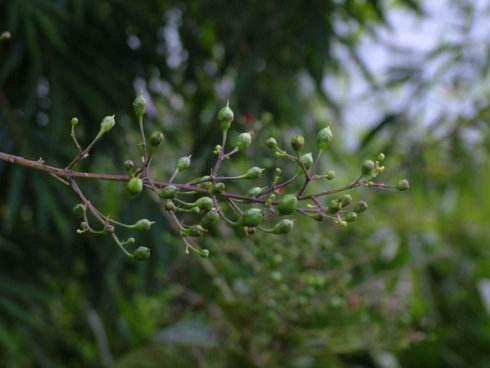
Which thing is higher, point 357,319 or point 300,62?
point 300,62

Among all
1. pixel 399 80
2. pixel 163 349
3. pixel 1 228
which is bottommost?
pixel 163 349

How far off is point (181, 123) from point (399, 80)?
1.79 ft

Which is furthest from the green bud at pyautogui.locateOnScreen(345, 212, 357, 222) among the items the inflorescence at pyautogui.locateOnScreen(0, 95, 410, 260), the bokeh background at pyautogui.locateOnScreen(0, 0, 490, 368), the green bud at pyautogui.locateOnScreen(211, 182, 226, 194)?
the bokeh background at pyautogui.locateOnScreen(0, 0, 490, 368)

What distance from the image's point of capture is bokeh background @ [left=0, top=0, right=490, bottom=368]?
3.95 ft

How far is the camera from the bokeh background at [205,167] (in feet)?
3.95

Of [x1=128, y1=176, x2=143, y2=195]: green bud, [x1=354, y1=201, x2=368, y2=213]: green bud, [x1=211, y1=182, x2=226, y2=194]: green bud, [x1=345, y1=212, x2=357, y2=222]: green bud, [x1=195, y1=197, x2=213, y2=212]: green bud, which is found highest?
[x1=354, y1=201, x2=368, y2=213]: green bud

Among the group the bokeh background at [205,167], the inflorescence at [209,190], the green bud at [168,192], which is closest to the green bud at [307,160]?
the inflorescence at [209,190]

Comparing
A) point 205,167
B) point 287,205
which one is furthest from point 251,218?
point 205,167

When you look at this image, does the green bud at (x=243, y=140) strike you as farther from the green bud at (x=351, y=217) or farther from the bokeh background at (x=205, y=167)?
the bokeh background at (x=205, y=167)

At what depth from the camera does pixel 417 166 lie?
173 cm

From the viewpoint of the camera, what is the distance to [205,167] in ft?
4.57

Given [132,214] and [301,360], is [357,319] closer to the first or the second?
[301,360]

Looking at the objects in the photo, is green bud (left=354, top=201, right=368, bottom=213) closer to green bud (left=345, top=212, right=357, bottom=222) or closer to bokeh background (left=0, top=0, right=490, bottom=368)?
green bud (left=345, top=212, right=357, bottom=222)

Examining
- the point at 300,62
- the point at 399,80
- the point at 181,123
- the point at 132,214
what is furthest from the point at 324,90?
the point at 132,214
